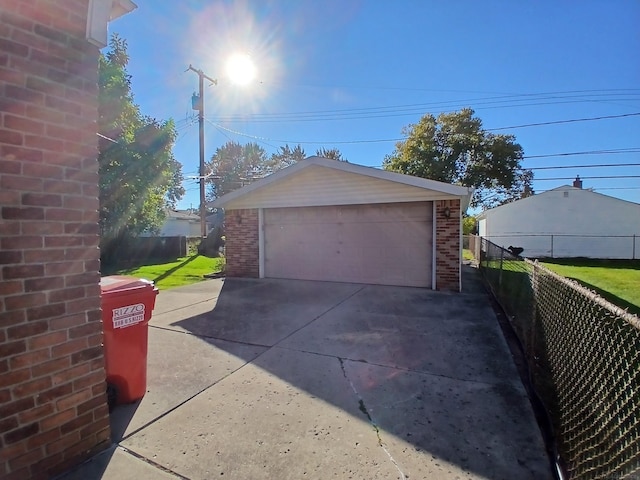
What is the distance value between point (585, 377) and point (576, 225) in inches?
856

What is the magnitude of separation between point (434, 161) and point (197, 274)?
21.0 metres

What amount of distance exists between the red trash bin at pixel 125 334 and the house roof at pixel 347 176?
20.8ft

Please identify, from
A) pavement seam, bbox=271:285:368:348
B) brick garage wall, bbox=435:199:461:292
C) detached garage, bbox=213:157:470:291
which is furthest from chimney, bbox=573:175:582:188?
pavement seam, bbox=271:285:368:348

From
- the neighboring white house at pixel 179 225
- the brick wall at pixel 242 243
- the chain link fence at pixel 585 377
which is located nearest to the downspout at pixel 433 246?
the chain link fence at pixel 585 377

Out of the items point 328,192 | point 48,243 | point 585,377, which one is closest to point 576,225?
point 328,192

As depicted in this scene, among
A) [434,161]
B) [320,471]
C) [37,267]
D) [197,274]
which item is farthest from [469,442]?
[434,161]

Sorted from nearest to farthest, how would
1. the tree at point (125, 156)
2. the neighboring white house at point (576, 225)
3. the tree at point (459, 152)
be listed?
the tree at point (125, 156) → the neighboring white house at point (576, 225) → the tree at point (459, 152)

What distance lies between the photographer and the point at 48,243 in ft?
6.51

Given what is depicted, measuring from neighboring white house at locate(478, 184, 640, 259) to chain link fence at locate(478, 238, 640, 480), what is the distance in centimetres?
1941

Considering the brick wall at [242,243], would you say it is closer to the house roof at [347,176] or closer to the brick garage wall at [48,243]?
the house roof at [347,176]

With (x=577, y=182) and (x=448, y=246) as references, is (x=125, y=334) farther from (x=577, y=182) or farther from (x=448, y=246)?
(x=577, y=182)

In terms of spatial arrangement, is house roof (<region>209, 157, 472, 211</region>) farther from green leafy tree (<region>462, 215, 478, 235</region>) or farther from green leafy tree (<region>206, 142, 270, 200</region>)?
green leafy tree (<region>206, 142, 270, 200</region>)

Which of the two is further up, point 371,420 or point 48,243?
point 48,243

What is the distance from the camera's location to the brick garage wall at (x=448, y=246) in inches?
313
